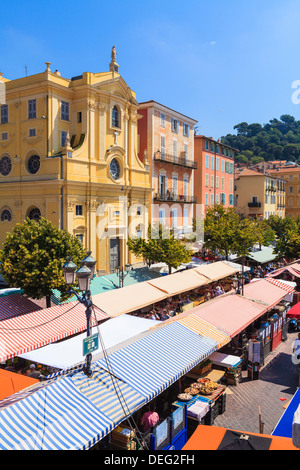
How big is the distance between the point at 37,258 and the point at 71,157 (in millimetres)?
9664

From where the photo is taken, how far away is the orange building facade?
42.6 metres

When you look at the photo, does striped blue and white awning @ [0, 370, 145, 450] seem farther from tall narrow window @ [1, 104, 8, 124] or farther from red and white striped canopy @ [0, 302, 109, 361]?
tall narrow window @ [1, 104, 8, 124]

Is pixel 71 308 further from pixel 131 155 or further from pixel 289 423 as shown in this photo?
pixel 131 155

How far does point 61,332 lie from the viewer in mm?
14703

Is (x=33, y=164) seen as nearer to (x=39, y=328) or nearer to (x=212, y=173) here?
(x=39, y=328)

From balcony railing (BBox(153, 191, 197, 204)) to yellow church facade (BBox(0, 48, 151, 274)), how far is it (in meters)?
4.88

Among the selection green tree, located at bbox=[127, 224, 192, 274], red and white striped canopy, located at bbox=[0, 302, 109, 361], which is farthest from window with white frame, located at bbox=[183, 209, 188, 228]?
red and white striped canopy, located at bbox=[0, 302, 109, 361]

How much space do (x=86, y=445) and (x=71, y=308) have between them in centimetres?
931

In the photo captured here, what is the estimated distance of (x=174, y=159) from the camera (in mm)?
36688

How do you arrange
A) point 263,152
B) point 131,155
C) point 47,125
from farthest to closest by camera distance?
point 263,152
point 131,155
point 47,125

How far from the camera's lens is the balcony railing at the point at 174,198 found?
34056 millimetres

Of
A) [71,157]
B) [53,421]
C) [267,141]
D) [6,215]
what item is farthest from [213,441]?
[267,141]

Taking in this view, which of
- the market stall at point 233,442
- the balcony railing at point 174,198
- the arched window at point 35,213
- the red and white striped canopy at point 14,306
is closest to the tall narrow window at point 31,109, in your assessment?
the arched window at point 35,213
